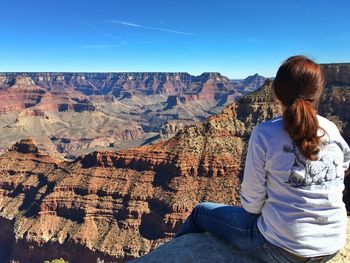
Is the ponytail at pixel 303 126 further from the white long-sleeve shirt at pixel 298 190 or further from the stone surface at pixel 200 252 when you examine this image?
the stone surface at pixel 200 252

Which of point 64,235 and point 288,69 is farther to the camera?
point 64,235

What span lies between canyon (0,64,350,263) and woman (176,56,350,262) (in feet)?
184

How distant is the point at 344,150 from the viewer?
20.6 feet

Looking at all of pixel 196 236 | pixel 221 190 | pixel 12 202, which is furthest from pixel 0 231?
pixel 196 236

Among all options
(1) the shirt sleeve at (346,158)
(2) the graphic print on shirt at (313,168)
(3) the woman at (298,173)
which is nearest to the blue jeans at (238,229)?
(3) the woman at (298,173)

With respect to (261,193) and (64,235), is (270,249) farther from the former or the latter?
(64,235)

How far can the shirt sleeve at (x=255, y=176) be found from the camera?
582 cm

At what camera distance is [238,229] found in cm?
669

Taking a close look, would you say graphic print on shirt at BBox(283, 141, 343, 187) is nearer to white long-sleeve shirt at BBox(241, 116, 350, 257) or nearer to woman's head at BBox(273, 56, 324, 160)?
white long-sleeve shirt at BBox(241, 116, 350, 257)

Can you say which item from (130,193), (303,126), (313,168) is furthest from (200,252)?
(130,193)

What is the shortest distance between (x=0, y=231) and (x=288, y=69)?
8537cm

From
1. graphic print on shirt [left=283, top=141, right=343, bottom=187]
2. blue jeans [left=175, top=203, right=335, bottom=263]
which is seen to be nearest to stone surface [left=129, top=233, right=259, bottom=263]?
blue jeans [left=175, top=203, right=335, bottom=263]

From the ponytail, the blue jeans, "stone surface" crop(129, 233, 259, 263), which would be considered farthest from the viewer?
"stone surface" crop(129, 233, 259, 263)

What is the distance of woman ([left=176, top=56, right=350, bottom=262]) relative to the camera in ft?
18.3
